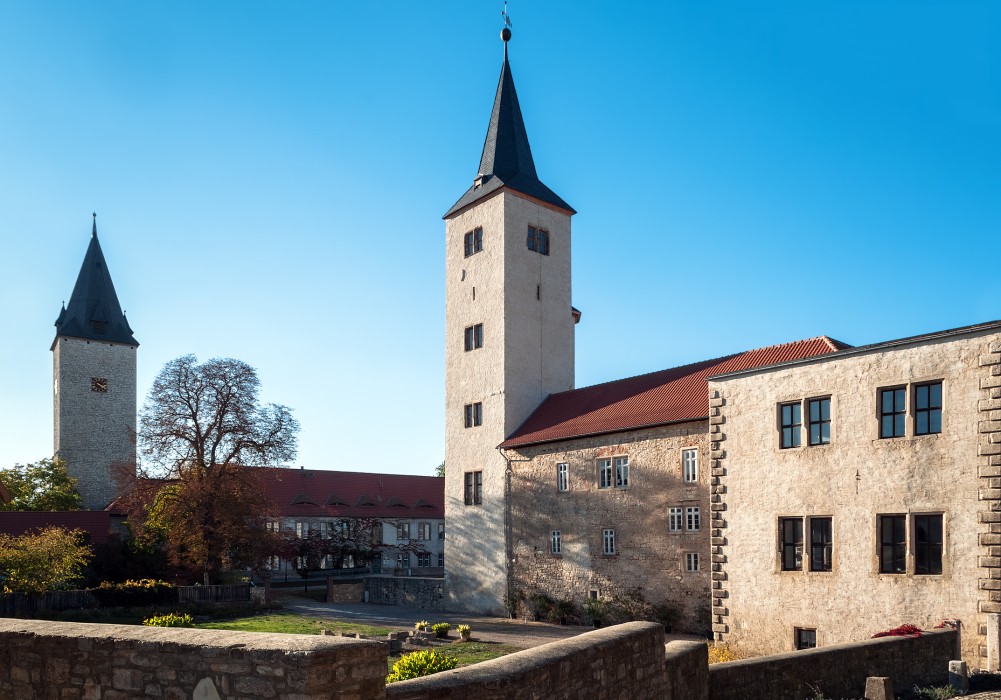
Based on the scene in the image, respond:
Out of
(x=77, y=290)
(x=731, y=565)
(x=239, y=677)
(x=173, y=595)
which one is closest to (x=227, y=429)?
(x=173, y=595)

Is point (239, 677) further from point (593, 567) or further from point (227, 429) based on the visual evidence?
point (227, 429)

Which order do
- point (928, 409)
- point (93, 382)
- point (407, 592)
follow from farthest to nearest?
point (93, 382)
point (407, 592)
point (928, 409)

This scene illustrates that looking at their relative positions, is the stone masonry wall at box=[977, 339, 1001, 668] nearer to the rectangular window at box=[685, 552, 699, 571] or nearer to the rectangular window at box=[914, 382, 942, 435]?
the rectangular window at box=[914, 382, 942, 435]

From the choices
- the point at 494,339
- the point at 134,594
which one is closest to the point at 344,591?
the point at 134,594

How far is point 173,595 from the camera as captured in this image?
115 feet

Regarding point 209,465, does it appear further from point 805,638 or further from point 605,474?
point 805,638

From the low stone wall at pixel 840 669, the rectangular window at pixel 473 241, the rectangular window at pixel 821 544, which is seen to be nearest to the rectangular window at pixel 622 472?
the rectangular window at pixel 821 544

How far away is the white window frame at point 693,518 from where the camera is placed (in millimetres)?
27484

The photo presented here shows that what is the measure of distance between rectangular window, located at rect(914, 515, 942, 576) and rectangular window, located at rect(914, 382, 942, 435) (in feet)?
6.60

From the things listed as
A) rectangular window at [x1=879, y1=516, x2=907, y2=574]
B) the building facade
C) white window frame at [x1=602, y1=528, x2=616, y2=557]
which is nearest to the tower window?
white window frame at [x1=602, y1=528, x2=616, y2=557]

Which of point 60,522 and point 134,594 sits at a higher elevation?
point 60,522

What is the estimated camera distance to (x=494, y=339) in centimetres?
3769

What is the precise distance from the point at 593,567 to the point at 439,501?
1415 inches

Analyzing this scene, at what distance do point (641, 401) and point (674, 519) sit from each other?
527 cm
